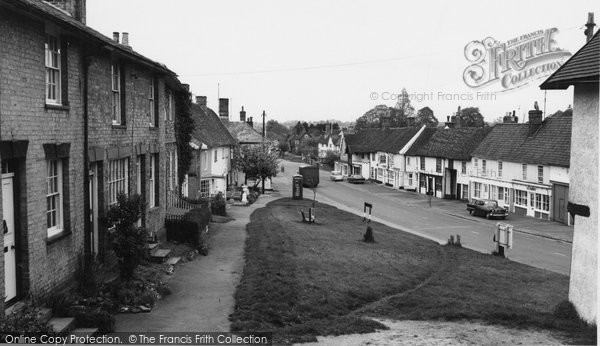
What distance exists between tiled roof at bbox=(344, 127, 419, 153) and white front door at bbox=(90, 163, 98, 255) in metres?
59.1

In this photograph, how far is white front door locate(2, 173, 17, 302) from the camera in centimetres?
1025

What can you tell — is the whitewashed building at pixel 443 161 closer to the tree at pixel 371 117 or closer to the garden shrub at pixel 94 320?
the garden shrub at pixel 94 320

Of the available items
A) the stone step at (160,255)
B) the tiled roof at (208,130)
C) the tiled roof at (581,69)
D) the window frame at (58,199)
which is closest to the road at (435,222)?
the tiled roof at (208,130)

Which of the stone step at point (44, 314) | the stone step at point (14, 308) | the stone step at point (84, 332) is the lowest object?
the stone step at point (84, 332)

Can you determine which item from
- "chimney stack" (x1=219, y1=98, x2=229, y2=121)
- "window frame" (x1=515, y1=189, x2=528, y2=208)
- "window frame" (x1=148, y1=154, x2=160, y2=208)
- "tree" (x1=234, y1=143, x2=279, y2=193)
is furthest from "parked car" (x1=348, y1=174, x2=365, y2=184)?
"window frame" (x1=148, y1=154, x2=160, y2=208)

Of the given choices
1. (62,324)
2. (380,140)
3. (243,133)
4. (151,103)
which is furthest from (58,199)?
(380,140)

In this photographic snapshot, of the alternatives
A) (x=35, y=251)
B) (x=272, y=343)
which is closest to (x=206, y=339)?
(x=272, y=343)

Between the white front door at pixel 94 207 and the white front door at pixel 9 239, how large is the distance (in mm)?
4249

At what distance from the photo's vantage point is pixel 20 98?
418 inches

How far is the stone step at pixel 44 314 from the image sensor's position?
10177 mm

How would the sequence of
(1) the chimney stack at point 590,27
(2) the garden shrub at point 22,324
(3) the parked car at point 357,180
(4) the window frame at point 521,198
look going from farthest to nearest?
(3) the parked car at point 357,180, (4) the window frame at point 521,198, (1) the chimney stack at point 590,27, (2) the garden shrub at point 22,324

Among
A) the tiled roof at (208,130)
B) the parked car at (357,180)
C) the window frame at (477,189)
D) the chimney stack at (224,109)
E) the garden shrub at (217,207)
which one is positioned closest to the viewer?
the garden shrub at (217,207)

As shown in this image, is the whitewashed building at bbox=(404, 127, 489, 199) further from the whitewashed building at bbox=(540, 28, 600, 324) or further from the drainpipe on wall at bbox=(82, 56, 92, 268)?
the drainpipe on wall at bbox=(82, 56, 92, 268)

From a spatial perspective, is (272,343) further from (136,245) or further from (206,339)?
(136,245)
